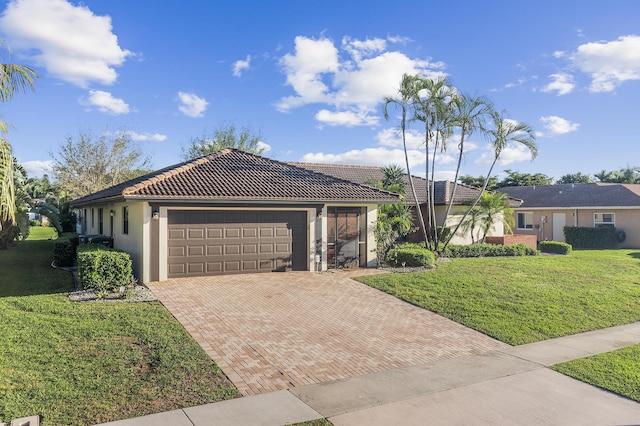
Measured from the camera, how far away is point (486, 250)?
21203mm

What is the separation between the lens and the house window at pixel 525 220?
1287 inches

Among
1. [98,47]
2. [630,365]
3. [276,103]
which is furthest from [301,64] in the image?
[630,365]

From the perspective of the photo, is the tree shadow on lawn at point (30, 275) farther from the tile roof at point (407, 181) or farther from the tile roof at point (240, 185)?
the tile roof at point (407, 181)

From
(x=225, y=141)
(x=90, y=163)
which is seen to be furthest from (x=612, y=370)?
(x=225, y=141)

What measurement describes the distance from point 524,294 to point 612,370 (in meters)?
5.78

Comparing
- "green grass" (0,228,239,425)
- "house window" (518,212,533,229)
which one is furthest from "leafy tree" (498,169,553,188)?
"green grass" (0,228,239,425)

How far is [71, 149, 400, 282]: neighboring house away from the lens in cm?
1339

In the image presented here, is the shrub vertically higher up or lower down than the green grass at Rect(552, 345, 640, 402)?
higher up

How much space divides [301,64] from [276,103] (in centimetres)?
1030

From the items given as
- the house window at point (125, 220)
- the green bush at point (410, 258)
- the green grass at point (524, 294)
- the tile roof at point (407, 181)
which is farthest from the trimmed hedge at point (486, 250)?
the house window at point (125, 220)

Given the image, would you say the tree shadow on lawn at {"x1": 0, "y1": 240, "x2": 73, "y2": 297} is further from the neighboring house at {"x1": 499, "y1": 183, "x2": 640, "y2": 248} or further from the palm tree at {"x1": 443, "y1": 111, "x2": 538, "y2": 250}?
the neighboring house at {"x1": 499, "y1": 183, "x2": 640, "y2": 248}

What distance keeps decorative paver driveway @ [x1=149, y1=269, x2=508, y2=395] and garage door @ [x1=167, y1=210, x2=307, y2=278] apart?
68 cm

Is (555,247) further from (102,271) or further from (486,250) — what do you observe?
A: (102,271)

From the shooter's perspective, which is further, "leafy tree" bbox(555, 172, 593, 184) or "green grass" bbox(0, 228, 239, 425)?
"leafy tree" bbox(555, 172, 593, 184)
